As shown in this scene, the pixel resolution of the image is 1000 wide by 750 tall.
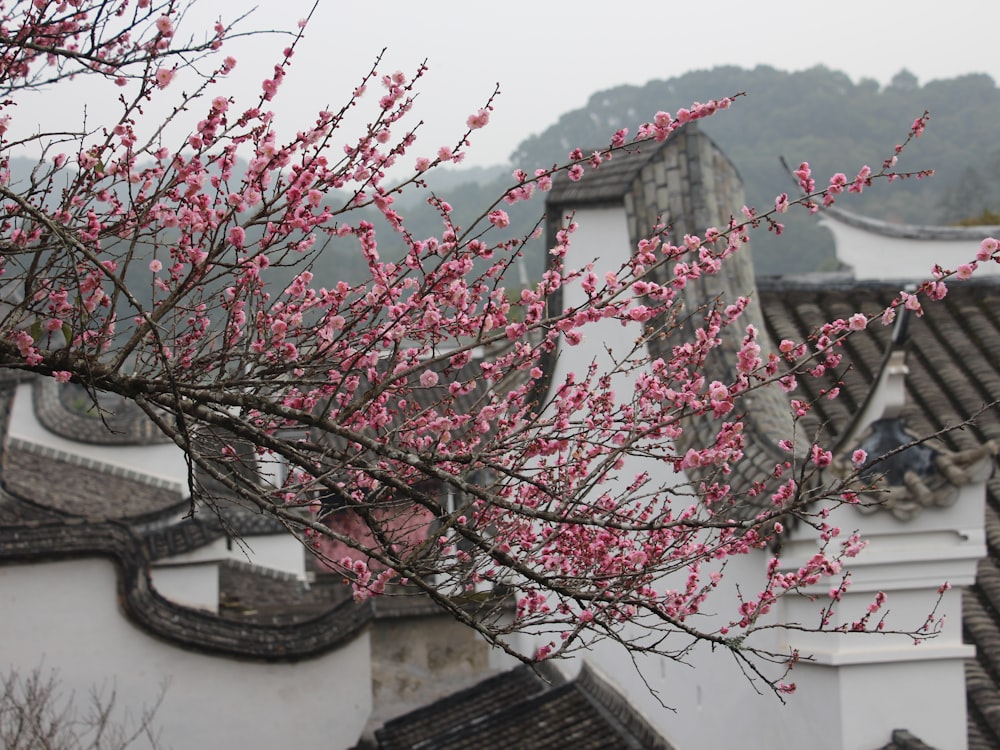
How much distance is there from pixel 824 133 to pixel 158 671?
201 ft

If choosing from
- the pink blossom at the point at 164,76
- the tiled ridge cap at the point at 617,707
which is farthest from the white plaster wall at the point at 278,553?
the pink blossom at the point at 164,76

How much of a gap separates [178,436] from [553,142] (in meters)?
78.0

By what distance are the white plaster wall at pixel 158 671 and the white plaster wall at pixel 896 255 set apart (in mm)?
6306

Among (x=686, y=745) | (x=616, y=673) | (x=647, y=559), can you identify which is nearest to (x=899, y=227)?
(x=616, y=673)

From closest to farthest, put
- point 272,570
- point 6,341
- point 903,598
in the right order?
point 6,341
point 903,598
point 272,570

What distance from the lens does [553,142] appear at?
80812mm

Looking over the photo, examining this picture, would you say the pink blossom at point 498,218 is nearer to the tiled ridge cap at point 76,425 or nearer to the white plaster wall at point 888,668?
the white plaster wall at point 888,668

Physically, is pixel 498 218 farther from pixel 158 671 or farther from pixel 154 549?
pixel 154 549

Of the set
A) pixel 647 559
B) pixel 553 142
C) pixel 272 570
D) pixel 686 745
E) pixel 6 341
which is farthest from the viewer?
pixel 553 142

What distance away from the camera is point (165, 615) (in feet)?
38.3

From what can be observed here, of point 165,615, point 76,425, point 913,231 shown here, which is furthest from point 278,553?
point 913,231

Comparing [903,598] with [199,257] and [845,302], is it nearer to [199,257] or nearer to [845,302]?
[199,257]

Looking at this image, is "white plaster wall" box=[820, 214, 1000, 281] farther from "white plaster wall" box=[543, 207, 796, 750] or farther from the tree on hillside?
the tree on hillside

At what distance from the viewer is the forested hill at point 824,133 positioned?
52469mm
